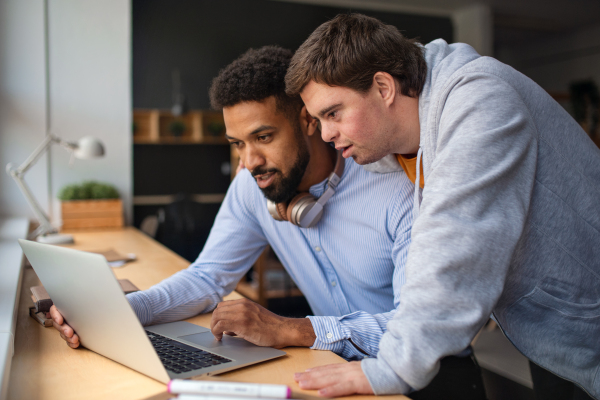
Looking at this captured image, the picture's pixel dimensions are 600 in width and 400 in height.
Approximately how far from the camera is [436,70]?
1.06 m

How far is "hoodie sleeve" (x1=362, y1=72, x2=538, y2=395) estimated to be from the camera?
76 centimetres

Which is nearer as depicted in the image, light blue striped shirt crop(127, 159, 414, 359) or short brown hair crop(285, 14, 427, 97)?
short brown hair crop(285, 14, 427, 97)

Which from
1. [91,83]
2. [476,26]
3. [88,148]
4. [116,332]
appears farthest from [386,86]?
[476,26]

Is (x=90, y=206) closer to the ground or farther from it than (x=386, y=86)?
closer to the ground

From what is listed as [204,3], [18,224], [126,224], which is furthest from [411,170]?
[204,3]

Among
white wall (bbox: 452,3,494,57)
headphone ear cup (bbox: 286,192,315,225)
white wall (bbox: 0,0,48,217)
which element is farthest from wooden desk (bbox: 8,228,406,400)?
white wall (bbox: 452,3,494,57)

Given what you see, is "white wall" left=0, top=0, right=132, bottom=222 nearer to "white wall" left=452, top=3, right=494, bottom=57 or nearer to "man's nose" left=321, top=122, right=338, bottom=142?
"man's nose" left=321, top=122, right=338, bottom=142

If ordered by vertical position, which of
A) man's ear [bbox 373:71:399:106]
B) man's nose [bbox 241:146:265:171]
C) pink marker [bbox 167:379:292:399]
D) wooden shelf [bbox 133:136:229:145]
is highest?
man's ear [bbox 373:71:399:106]

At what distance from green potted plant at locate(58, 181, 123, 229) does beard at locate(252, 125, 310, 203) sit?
2.32m

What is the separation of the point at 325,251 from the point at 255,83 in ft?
1.77

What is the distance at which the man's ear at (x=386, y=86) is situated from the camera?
43.8 inches

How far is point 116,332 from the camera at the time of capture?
868 mm

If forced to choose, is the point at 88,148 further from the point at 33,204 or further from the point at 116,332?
the point at 116,332

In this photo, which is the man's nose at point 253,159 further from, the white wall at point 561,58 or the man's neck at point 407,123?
the white wall at point 561,58
